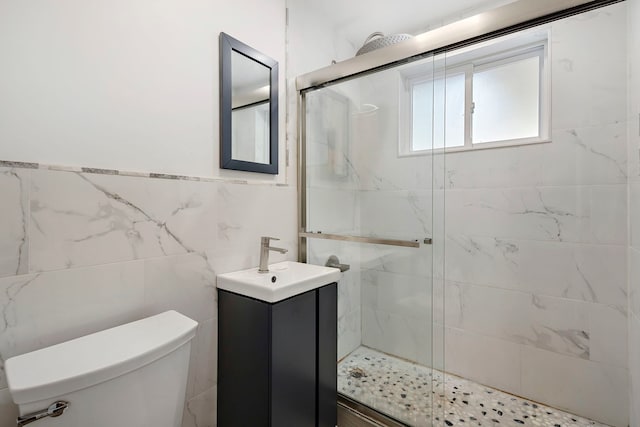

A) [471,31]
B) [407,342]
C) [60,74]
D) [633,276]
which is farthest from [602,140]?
[60,74]

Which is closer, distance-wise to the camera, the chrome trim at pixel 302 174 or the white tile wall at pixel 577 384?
the white tile wall at pixel 577 384

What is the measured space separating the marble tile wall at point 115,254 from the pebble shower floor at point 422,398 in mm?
762

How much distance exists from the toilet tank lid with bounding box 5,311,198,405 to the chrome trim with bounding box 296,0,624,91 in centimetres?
140

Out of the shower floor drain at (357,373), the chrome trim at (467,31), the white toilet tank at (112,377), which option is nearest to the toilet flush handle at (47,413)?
the white toilet tank at (112,377)

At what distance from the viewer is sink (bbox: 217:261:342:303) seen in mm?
1114

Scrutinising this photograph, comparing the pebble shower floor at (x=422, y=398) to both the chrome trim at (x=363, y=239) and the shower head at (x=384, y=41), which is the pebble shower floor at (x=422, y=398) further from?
the shower head at (x=384, y=41)

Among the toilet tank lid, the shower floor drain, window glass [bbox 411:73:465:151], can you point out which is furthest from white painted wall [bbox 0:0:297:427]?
window glass [bbox 411:73:465:151]

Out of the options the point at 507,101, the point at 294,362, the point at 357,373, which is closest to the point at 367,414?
the point at 357,373

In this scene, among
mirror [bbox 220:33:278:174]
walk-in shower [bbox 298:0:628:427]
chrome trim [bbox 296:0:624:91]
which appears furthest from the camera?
walk-in shower [bbox 298:0:628:427]

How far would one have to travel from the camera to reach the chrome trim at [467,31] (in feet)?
3.49

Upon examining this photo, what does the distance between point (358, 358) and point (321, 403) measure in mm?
419

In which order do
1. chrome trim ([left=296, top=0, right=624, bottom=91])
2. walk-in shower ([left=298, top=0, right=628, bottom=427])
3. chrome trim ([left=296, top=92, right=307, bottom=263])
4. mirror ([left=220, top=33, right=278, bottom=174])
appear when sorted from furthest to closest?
chrome trim ([left=296, top=92, right=307, bottom=263]) < walk-in shower ([left=298, top=0, right=628, bottom=427]) < mirror ([left=220, top=33, right=278, bottom=174]) < chrome trim ([left=296, top=0, right=624, bottom=91])

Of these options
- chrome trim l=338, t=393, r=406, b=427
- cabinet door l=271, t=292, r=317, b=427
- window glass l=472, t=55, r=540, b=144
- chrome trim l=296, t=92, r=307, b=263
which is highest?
window glass l=472, t=55, r=540, b=144

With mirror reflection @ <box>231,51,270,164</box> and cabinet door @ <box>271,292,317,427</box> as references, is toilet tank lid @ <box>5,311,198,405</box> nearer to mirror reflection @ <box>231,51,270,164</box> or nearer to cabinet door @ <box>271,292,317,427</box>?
cabinet door @ <box>271,292,317,427</box>
